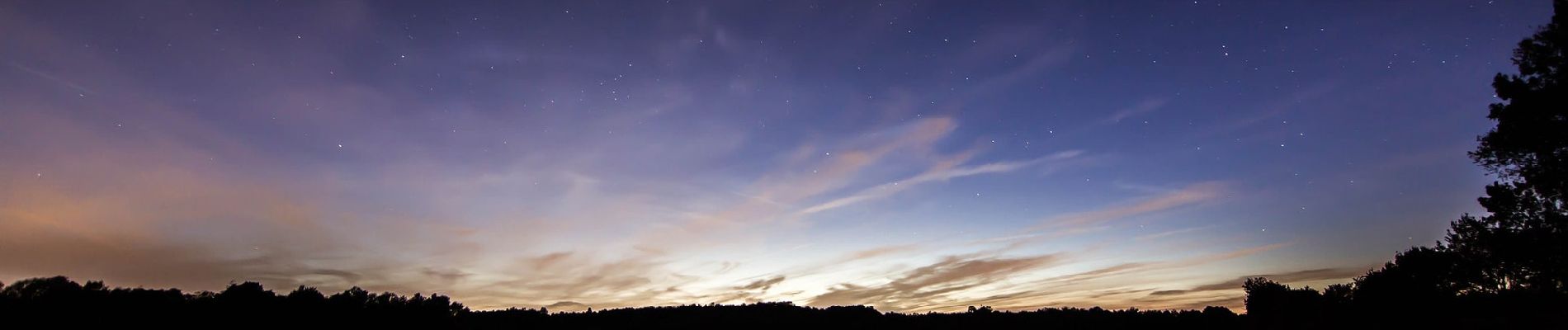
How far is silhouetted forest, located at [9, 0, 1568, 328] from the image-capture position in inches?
852

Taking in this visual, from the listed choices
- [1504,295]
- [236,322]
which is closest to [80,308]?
[236,322]

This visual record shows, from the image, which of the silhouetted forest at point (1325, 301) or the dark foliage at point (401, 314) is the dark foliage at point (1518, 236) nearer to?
the silhouetted forest at point (1325, 301)

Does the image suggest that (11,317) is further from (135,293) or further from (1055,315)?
(1055,315)

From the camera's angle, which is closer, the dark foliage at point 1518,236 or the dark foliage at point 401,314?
the dark foliage at point 1518,236

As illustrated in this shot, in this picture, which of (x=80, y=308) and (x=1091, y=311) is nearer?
(x=80, y=308)

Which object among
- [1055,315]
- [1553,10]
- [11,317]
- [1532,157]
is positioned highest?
[1553,10]

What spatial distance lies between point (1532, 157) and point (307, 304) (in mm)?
58127

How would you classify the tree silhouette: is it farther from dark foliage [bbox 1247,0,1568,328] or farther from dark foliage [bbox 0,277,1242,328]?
dark foliage [bbox 0,277,1242,328]

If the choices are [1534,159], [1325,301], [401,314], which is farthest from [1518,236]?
[401,314]

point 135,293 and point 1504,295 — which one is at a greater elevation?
point 135,293

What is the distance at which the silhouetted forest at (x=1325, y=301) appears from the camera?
21.6 m

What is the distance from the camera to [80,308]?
31641mm

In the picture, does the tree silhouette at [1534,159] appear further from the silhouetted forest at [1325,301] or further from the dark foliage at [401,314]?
the dark foliage at [401,314]

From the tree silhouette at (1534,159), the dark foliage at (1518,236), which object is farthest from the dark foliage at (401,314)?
the tree silhouette at (1534,159)
